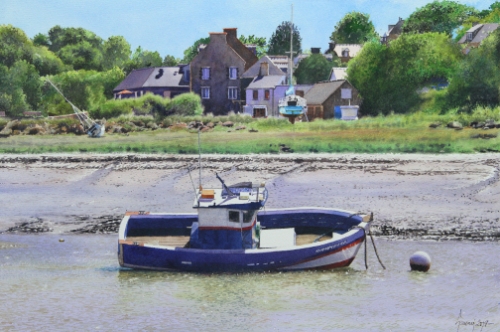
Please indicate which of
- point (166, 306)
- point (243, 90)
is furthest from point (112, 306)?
point (243, 90)

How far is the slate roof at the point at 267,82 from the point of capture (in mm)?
59312

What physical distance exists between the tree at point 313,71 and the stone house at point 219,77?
4.35 metres

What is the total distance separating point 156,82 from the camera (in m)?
65.4

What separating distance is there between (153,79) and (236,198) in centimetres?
5107

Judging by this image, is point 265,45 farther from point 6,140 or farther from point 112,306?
point 112,306

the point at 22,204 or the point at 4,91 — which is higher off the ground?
the point at 4,91

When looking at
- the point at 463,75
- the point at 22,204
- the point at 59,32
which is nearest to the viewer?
the point at 22,204

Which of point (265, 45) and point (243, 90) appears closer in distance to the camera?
point (243, 90)

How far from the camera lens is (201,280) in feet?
49.8

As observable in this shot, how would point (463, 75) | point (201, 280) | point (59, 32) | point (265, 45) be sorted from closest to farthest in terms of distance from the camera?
point (201, 280)
point (463, 75)
point (59, 32)
point (265, 45)

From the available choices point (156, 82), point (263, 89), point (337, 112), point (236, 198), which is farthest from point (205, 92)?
point (236, 198)

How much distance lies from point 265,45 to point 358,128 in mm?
48146

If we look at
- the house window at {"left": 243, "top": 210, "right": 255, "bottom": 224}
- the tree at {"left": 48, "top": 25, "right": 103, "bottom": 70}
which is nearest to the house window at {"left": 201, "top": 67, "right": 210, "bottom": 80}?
the tree at {"left": 48, "top": 25, "right": 103, "bottom": 70}

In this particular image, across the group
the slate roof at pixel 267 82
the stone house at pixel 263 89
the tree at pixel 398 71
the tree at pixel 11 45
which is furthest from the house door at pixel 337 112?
the tree at pixel 11 45
